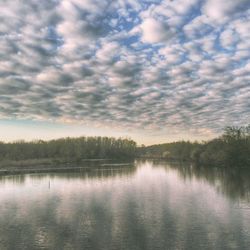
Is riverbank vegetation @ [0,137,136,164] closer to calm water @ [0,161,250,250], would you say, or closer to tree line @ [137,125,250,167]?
tree line @ [137,125,250,167]

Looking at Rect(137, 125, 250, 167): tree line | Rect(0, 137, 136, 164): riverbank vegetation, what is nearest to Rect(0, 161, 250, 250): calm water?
Rect(137, 125, 250, 167): tree line

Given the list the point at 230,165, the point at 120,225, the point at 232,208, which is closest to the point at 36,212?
the point at 120,225

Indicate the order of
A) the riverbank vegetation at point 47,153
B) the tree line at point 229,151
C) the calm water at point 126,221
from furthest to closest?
the riverbank vegetation at point 47,153 < the tree line at point 229,151 < the calm water at point 126,221

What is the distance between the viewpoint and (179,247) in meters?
17.9

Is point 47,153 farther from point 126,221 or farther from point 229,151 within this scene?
point 126,221

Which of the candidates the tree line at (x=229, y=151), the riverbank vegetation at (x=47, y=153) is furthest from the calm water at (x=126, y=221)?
the riverbank vegetation at (x=47, y=153)

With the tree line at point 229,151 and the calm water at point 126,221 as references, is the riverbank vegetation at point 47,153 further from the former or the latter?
the calm water at point 126,221

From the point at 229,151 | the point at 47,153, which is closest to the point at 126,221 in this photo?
the point at 229,151

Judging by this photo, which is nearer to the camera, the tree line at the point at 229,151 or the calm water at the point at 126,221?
the calm water at the point at 126,221

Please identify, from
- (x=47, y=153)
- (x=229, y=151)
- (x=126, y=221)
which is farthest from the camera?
(x=47, y=153)

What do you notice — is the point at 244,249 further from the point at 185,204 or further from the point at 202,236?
the point at 185,204

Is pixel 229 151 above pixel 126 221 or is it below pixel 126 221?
above

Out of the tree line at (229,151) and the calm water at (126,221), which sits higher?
the tree line at (229,151)

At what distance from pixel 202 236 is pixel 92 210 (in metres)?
12.2
